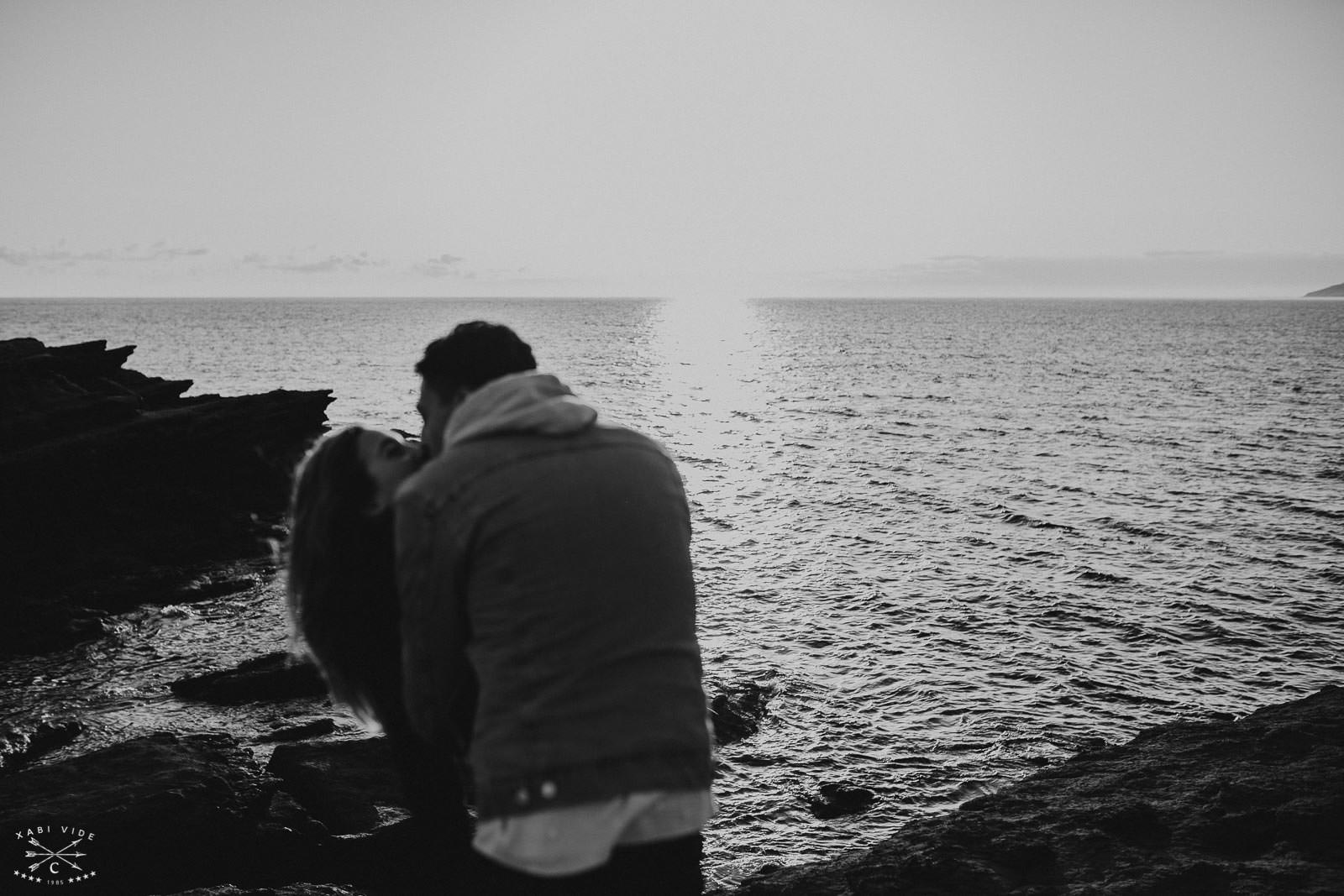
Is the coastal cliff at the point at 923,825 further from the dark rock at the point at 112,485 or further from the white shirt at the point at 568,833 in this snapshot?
the dark rock at the point at 112,485

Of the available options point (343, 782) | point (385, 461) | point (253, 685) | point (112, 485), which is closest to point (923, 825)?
point (343, 782)

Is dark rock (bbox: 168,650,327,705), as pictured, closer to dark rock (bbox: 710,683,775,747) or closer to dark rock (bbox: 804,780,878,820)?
dark rock (bbox: 710,683,775,747)

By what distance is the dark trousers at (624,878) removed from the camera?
2.57m

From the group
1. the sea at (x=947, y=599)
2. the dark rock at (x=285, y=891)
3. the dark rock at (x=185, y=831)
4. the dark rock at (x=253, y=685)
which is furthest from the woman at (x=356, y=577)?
the dark rock at (x=253, y=685)

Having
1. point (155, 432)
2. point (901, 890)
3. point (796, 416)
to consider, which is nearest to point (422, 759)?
point (901, 890)

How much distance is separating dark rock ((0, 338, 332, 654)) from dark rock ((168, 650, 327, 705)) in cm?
372

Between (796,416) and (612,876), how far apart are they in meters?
44.9

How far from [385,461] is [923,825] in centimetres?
708

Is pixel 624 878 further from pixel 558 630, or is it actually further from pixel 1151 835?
pixel 1151 835

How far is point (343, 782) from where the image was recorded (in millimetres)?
9469

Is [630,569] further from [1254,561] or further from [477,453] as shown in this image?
[1254,561]

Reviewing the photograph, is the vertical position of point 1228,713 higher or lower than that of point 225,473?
lower

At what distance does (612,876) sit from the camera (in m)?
2.60

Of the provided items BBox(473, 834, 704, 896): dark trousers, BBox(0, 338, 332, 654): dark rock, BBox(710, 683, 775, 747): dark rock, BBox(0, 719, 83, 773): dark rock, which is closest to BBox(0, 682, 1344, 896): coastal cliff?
BBox(0, 719, 83, 773): dark rock
